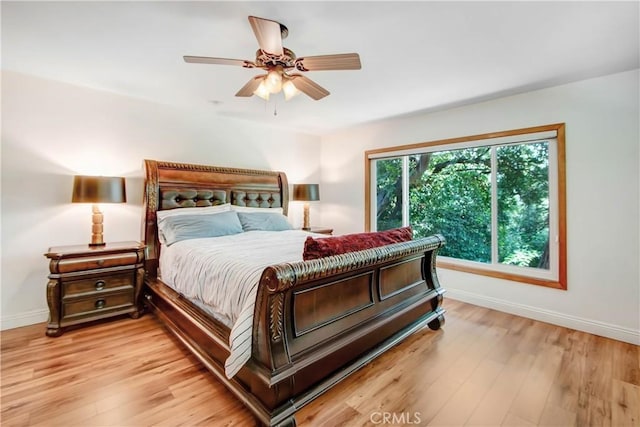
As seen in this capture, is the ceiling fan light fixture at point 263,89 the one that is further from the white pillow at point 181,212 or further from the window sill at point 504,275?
the window sill at point 504,275

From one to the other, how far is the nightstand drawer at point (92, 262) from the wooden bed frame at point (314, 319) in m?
0.28

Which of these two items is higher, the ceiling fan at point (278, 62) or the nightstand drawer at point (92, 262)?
the ceiling fan at point (278, 62)

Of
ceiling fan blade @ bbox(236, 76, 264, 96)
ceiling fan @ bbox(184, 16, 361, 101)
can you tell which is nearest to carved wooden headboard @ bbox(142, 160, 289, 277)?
ceiling fan blade @ bbox(236, 76, 264, 96)

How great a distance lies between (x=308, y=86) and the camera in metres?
2.31

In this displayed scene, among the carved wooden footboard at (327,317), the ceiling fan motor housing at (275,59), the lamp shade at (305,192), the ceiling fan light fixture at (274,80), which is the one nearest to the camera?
the carved wooden footboard at (327,317)

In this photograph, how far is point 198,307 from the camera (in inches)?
88.5

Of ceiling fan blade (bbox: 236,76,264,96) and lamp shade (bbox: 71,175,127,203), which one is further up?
ceiling fan blade (bbox: 236,76,264,96)

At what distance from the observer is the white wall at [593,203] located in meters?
2.57

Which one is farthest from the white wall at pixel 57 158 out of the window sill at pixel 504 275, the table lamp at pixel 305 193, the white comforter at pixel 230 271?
the window sill at pixel 504 275

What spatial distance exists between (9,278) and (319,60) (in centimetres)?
343

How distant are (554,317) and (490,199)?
1.37 meters

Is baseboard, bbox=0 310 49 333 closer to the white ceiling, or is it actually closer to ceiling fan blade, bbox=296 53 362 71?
the white ceiling

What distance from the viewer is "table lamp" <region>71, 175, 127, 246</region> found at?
2.79m

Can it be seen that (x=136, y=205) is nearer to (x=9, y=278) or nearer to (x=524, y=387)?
(x=9, y=278)
